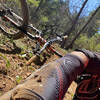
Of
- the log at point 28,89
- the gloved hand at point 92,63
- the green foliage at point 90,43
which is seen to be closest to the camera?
the log at point 28,89

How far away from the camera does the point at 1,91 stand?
5.13 ft

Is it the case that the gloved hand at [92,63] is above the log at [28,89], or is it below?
above

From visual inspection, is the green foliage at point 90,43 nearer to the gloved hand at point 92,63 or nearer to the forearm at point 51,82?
the gloved hand at point 92,63

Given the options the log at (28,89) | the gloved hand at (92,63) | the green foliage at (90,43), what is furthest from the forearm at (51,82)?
the green foliage at (90,43)

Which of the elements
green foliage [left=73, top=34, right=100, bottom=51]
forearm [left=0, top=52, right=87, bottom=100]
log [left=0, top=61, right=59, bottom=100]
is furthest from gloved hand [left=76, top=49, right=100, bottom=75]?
green foliage [left=73, top=34, right=100, bottom=51]

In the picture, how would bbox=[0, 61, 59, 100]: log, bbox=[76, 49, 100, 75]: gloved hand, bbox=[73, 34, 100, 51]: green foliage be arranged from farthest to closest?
bbox=[73, 34, 100, 51]: green foliage, bbox=[76, 49, 100, 75]: gloved hand, bbox=[0, 61, 59, 100]: log

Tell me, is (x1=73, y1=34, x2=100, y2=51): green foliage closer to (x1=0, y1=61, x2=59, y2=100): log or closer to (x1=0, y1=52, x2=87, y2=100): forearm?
(x1=0, y1=52, x2=87, y2=100): forearm

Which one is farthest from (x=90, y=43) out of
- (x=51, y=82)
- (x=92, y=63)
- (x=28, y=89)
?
(x=28, y=89)

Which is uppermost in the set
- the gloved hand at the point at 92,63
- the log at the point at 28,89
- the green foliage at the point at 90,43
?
the green foliage at the point at 90,43

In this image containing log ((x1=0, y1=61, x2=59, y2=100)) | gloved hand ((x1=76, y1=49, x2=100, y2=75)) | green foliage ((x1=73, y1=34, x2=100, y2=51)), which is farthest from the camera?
green foliage ((x1=73, y1=34, x2=100, y2=51))

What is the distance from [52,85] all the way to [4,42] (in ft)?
9.86

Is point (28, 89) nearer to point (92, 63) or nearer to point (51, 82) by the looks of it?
point (51, 82)

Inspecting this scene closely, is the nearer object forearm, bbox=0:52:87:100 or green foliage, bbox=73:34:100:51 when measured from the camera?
forearm, bbox=0:52:87:100

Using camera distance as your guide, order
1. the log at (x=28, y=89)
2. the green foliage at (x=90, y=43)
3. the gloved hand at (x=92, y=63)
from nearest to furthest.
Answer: the log at (x=28, y=89), the gloved hand at (x=92, y=63), the green foliage at (x=90, y=43)
